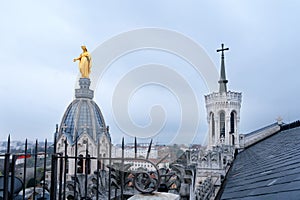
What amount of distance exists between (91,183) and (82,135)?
1448 cm

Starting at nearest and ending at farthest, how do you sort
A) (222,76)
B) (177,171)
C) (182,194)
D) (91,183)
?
1. (182,194)
2. (177,171)
3. (91,183)
4. (222,76)

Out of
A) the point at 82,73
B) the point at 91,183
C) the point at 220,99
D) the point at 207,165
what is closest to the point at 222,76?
the point at 220,99

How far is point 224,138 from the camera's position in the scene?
1411 inches

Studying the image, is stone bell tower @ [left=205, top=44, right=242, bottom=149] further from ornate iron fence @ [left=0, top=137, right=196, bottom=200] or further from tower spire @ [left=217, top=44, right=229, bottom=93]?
ornate iron fence @ [left=0, top=137, right=196, bottom=200]

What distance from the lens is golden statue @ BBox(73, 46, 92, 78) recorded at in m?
21.9

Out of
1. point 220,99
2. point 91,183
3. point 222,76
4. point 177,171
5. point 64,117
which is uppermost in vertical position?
point 222,76

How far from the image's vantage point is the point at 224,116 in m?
35.8

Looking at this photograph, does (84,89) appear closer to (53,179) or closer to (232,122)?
(53,179)

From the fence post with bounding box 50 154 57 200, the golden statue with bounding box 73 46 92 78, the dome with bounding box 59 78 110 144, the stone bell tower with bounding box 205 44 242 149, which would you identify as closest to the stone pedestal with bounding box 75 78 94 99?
the dome with bounding box 59 78 110 144

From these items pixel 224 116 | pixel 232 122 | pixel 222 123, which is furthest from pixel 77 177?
pixel 232 122

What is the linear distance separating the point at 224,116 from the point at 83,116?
20.8 meters

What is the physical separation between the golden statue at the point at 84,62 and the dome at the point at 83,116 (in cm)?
60

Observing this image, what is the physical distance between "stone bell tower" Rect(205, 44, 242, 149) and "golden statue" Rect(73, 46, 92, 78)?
64.1ft

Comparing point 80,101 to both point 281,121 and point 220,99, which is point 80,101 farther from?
point 281,121
